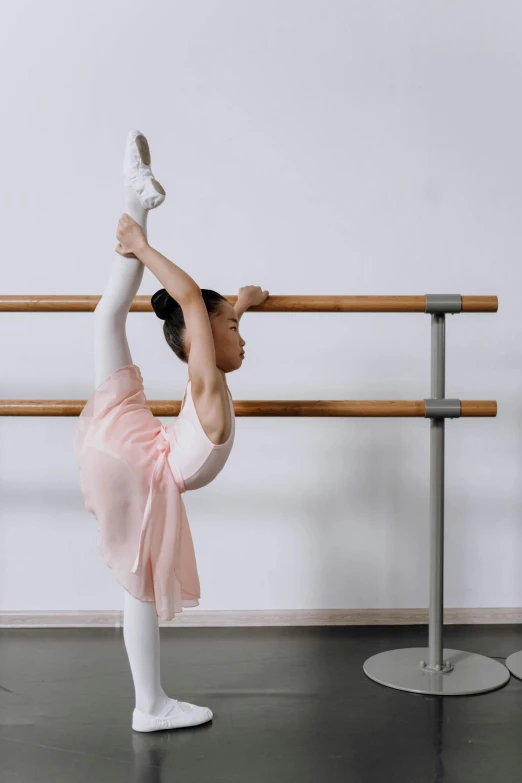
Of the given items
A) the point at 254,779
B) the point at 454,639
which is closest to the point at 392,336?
the point at 454,639

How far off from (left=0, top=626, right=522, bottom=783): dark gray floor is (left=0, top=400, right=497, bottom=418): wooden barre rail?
0.62 meters

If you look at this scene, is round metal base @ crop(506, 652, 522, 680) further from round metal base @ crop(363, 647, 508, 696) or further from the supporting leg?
the supporting leg

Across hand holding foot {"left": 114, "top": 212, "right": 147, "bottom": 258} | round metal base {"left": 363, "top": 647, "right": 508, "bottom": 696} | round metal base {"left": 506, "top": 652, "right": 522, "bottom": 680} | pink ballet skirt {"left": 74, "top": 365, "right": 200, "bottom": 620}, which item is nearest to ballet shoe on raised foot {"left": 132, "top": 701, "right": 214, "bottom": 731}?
pink ballet skirt {"left": 74, "top": 365, "right": 200, "bottom": 620}

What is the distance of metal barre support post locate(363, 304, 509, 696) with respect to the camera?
6.48 ft

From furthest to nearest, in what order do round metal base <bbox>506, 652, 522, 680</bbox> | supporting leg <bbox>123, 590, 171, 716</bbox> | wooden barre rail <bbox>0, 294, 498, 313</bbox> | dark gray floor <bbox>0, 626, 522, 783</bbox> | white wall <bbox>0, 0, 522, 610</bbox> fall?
white wall <bbox>0, 0, 522, 610</bbox> → round metal base <bbox>506, 652, 522, 680</bbox> → wooden barre rail <bbox>0, 294, 498, 313</bbox> → supporting leg <bbox>123, 590, 171, 716</bbox> → dark gray floor <bbox>0, 626, 522, 783</bbox>

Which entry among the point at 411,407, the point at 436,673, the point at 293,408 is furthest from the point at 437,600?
the point at 293,408

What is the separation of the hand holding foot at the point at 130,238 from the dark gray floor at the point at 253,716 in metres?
0.94

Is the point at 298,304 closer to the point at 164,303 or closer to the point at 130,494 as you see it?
the point at 164,303

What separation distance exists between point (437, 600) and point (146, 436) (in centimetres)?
82

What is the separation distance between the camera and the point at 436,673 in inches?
80.8

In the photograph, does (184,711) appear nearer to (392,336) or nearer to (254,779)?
(254,779)

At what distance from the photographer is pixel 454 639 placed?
238 centimetres

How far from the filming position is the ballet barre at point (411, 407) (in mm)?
1945

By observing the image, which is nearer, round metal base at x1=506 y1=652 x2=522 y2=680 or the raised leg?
the raised leg
